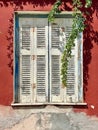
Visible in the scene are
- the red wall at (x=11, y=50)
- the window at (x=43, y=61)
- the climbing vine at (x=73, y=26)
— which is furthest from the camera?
the window at (x=43, y=61)

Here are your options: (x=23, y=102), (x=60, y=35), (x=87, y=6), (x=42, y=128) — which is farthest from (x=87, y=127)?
(x=87, y=6)

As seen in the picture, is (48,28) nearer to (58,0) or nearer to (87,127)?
(58,0)

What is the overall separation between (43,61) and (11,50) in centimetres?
65

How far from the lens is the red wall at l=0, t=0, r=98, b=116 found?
271 inches

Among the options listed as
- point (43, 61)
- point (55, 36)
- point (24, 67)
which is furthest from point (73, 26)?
point (24, 67)

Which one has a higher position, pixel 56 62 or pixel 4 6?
pixel 4 6

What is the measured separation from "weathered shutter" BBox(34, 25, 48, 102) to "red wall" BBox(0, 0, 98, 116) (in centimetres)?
47

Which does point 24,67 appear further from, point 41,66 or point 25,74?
point 41,66

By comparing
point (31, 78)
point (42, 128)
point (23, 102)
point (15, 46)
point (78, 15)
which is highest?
point (78, 15)

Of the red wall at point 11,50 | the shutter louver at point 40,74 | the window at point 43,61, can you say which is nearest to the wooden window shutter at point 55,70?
the window at point 43,61

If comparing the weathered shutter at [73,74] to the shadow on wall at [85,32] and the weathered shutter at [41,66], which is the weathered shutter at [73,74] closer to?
the shadow on wall at [85,32]

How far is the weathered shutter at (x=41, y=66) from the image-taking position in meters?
7.02

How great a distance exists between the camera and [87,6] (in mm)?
6598

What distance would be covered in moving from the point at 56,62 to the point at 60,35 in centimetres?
52
